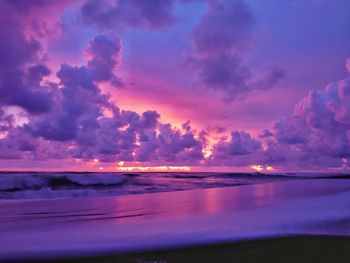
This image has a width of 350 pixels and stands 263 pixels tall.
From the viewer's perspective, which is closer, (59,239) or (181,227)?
(59,239)

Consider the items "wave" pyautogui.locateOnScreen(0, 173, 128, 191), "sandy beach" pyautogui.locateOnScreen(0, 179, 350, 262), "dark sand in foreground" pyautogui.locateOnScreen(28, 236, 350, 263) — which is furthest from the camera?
"wave" pyautogui.locateOnScreen(0, 173, 128, 191)

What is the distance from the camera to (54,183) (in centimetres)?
4691

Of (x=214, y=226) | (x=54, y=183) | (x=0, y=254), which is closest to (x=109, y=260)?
(x=0, y=254)

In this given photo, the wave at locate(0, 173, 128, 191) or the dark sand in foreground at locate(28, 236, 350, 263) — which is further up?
the wave at locate(0, 173, 128, 191)

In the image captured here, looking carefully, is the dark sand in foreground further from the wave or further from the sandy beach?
the wave

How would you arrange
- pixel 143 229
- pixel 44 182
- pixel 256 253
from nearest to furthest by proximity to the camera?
1. pixel 256 253
2. pixel 143 229
3. pixel 44 182

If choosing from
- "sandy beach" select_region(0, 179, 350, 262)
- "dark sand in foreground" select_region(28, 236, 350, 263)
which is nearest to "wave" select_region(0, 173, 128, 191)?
"sandy beach" select_region(0, 179, 350, 262)

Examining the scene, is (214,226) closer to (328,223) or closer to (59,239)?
(328,223)

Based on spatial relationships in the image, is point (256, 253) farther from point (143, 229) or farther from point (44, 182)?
point (44, 182)

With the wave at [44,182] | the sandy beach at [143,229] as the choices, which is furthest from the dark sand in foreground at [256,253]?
the wave at [44,182]

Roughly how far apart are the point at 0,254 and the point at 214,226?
7.44 m

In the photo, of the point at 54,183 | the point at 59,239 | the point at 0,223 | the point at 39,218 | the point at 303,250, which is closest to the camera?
the point at 303,250

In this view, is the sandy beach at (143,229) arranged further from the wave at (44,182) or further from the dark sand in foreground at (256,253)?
the wave at (44,182)

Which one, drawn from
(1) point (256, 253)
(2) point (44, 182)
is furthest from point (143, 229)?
(2) point (44, 182)
